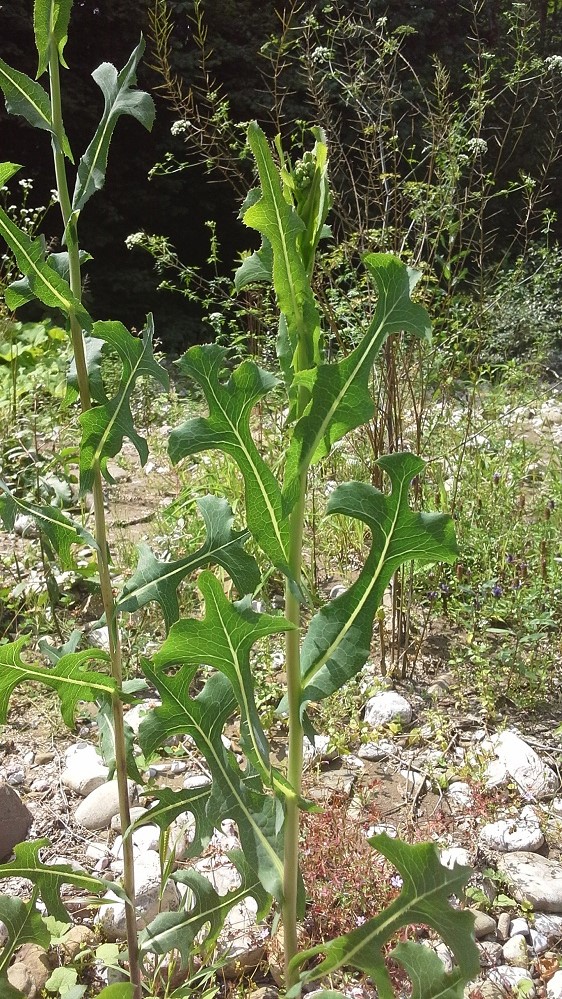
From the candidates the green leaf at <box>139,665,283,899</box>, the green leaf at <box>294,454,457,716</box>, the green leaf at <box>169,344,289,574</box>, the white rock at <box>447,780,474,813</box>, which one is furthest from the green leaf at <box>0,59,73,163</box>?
the white rock at <box>447,780,474,813</box>

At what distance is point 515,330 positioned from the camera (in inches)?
245

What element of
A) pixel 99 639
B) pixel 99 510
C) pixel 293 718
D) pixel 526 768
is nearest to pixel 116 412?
pixel 99 510

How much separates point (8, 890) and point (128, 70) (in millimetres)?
1765

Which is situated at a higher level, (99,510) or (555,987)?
(99,510)

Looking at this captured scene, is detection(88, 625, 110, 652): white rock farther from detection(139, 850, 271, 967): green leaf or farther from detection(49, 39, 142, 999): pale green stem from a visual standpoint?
detection(139, 850, 271, 967): green leaf

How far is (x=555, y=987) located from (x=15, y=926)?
1.11 metres

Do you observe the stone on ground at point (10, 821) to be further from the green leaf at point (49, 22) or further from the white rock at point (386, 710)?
the green leaf at point (49, 22)

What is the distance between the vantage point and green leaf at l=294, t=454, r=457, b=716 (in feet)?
A: 3.27

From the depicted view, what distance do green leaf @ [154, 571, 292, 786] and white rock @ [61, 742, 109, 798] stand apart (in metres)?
1.43

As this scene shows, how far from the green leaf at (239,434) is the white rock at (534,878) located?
4.61ft

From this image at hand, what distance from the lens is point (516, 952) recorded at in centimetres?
188

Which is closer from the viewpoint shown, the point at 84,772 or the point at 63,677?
the point at 63,677

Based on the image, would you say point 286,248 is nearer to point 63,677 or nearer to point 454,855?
point 63,677

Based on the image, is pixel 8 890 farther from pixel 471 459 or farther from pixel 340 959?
pixel 471 459
